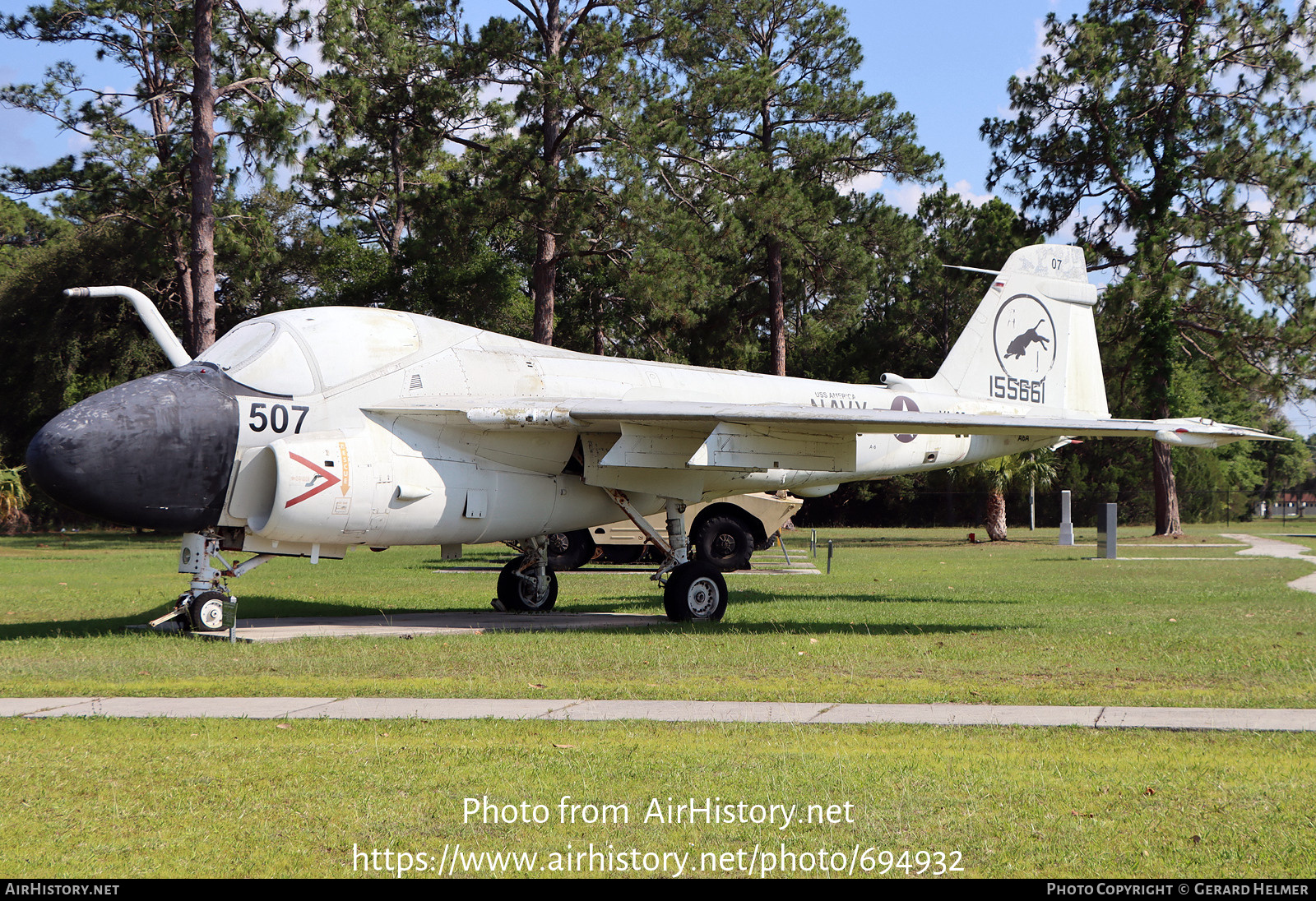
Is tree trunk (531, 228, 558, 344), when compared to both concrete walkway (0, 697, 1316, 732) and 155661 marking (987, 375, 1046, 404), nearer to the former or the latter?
155661 marking (987, 375, 1046, 404)

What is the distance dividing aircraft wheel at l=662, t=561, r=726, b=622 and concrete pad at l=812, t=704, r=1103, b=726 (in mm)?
5324

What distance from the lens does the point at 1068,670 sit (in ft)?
32.1

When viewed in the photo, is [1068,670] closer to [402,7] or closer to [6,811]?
[6,811]

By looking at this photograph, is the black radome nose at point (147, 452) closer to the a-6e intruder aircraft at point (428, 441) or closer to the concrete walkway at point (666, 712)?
the a-6e intruder aircraft at point (428, 441)

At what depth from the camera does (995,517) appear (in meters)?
38.7

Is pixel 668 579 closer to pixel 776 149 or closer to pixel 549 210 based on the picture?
pixel 549 210

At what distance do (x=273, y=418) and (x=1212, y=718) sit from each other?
29.1ft

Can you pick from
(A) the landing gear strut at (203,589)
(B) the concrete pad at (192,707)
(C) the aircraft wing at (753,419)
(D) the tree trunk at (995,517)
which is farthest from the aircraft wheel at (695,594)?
(D) the tree trunk at (995,517)

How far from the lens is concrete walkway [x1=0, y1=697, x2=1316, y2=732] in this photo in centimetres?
749

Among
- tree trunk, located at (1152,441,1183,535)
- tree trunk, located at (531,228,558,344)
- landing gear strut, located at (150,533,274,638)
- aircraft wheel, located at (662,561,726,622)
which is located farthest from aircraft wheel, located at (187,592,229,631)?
tree trunk, located at (1152,441,1183,535)

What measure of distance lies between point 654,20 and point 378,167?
1277cm

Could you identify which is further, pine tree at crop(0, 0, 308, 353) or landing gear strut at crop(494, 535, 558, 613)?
pine tree at crop(0, 0, 308, 353)
